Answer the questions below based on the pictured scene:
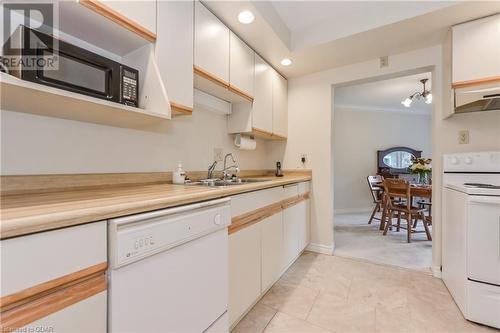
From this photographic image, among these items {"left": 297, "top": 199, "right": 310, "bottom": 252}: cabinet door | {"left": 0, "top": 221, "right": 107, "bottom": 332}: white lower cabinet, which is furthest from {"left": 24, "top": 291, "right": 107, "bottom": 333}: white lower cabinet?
{"left": 297, "top": 199, "right": 310, "bottom": 252}: cabinet door

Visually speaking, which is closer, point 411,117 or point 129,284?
point 129,284

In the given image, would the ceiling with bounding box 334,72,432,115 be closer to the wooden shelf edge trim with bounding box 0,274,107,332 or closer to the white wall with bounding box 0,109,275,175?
the white wall with bounding box 0,109,275,175

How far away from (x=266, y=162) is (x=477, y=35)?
7.48 ft

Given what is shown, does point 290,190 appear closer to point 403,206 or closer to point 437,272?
point 437,272

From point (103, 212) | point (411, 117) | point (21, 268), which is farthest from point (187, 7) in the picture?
point (411, 117)

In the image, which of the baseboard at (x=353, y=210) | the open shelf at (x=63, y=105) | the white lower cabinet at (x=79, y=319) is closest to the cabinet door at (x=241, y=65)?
the open shelf at (x=63, y=105)

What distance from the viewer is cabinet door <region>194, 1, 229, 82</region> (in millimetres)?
1509

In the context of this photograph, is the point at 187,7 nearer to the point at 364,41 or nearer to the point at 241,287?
the point at 364,41

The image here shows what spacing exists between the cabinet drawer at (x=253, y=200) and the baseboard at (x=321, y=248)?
1.20 metres

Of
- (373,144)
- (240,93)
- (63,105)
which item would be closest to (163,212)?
(63,105)

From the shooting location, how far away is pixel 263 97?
2371 millimetres

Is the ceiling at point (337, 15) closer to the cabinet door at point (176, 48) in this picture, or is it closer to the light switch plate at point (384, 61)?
the light switch plate at point (384, 61)

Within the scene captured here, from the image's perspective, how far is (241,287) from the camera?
142cm

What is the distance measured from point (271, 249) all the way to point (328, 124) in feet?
5.52
